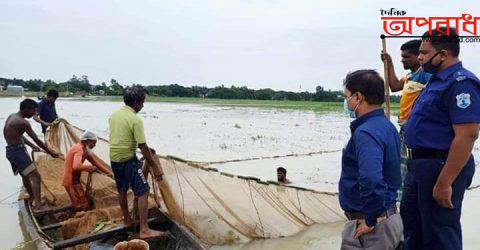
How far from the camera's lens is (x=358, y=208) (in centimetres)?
214

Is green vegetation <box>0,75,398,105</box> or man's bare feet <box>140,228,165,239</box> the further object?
green vegetation <box>0,75,398,105</box>

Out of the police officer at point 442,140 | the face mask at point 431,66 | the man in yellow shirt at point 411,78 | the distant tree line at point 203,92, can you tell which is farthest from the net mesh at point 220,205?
the distant tree line at point 203,92

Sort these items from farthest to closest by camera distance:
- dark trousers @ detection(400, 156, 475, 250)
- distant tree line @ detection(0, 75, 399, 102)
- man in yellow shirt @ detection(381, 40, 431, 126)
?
distant tree line @ detection(0, 75, 399, 102)
man in yellow shirt @ detection(381, 40, 431, 126)
dark trousers @ detection(400, 156, 475, 250)

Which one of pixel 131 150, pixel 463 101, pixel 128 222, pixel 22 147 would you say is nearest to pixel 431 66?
pixel 463 101

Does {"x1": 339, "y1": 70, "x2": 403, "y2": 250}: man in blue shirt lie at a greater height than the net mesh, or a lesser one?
greater

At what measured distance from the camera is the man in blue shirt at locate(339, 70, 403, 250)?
2004 mm

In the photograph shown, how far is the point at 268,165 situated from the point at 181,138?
6685 mm

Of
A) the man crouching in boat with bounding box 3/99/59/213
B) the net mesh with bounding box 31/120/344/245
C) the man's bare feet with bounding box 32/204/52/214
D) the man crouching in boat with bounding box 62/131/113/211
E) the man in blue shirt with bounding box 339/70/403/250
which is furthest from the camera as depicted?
the man crouching in boat with bounding box 3/99/59/213

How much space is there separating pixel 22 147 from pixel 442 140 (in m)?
5.21

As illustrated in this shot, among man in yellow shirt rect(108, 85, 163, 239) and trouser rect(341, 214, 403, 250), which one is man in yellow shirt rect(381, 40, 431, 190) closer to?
trouser rect(341, 214, 403, 250)

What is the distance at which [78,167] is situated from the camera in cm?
488

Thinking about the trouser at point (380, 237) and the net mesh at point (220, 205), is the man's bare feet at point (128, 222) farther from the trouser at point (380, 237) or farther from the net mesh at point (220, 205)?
the trouser at point (380, 237)

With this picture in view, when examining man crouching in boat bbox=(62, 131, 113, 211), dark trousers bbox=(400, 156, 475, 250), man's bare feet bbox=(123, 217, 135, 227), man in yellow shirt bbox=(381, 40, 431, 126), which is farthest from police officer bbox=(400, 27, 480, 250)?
man crouching in boat bbox=(62, 131, 113, 211)

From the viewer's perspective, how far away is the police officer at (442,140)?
2.26 metres
